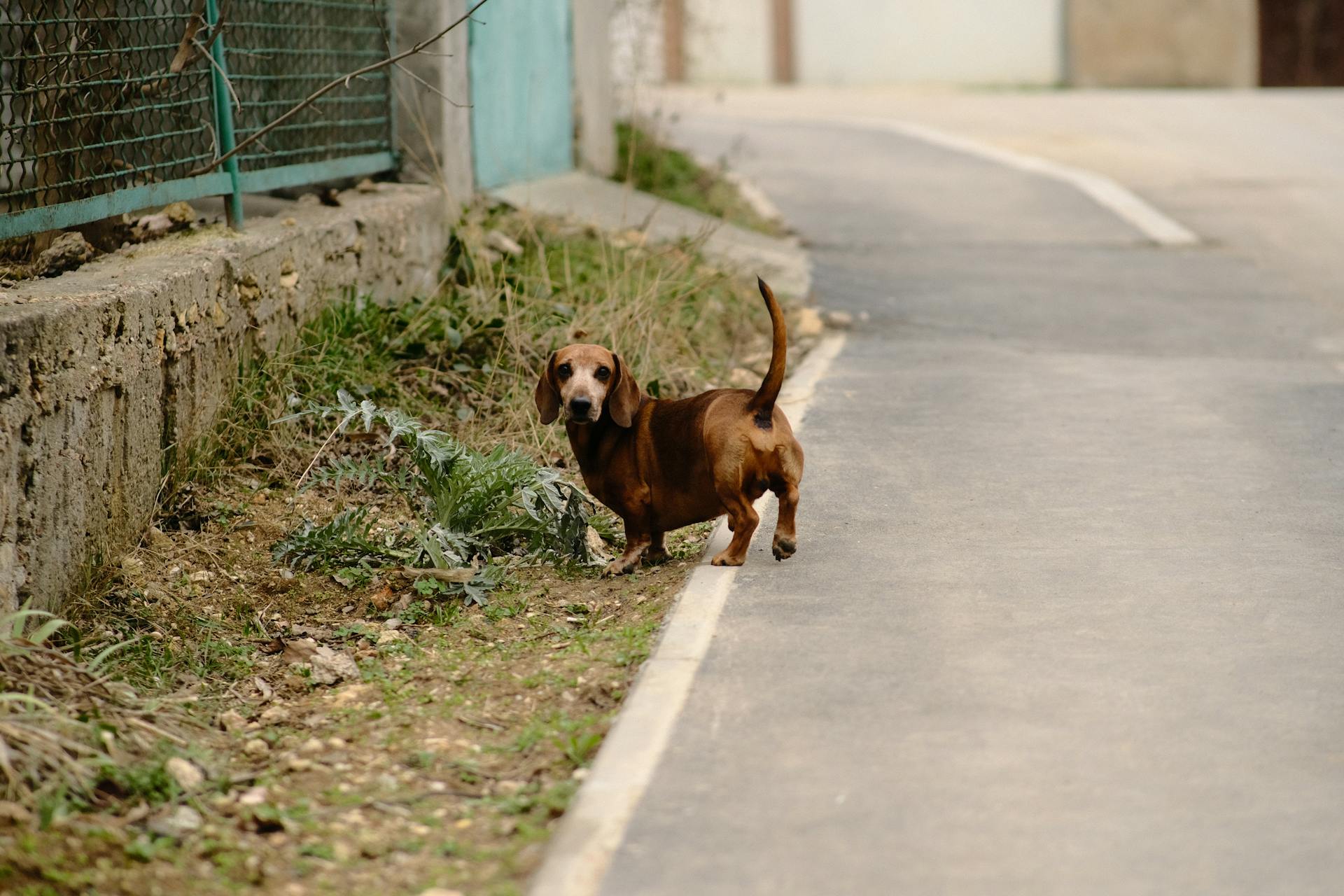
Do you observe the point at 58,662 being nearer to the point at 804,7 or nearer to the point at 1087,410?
the point at 1087,410

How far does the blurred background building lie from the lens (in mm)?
31188

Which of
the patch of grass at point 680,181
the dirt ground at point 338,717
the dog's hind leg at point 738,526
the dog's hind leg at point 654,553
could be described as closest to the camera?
the dirt ground at point 338,717

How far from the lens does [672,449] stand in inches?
206

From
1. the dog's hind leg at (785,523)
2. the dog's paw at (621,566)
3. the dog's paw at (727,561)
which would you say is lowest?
the dog's paw at (621,566)

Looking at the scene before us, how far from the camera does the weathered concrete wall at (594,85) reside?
13.6 meters

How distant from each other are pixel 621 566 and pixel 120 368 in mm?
1819

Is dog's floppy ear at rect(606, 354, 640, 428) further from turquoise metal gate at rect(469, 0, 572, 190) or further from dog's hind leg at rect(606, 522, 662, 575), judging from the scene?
turquoise metal gate at rect(469, 0, 572, 190)

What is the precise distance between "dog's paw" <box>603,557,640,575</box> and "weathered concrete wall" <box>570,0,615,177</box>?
8.54 metres

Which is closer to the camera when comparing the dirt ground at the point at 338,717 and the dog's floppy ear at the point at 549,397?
the dirt ground at the point at 338,717

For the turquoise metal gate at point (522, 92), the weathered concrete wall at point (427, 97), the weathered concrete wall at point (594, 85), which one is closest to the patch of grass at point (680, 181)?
the weathered concrete wall at point (594, 85)

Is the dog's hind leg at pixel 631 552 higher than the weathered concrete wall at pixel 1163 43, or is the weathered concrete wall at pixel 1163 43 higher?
the weathered concrete wall at pixel 1163 43

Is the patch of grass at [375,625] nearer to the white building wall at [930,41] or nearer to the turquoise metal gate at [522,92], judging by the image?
the turquoise metal gate at [522,92]

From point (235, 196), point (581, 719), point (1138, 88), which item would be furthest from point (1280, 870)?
point (1138, 88)

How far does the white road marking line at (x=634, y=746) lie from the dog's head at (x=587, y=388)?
0.62 meters
